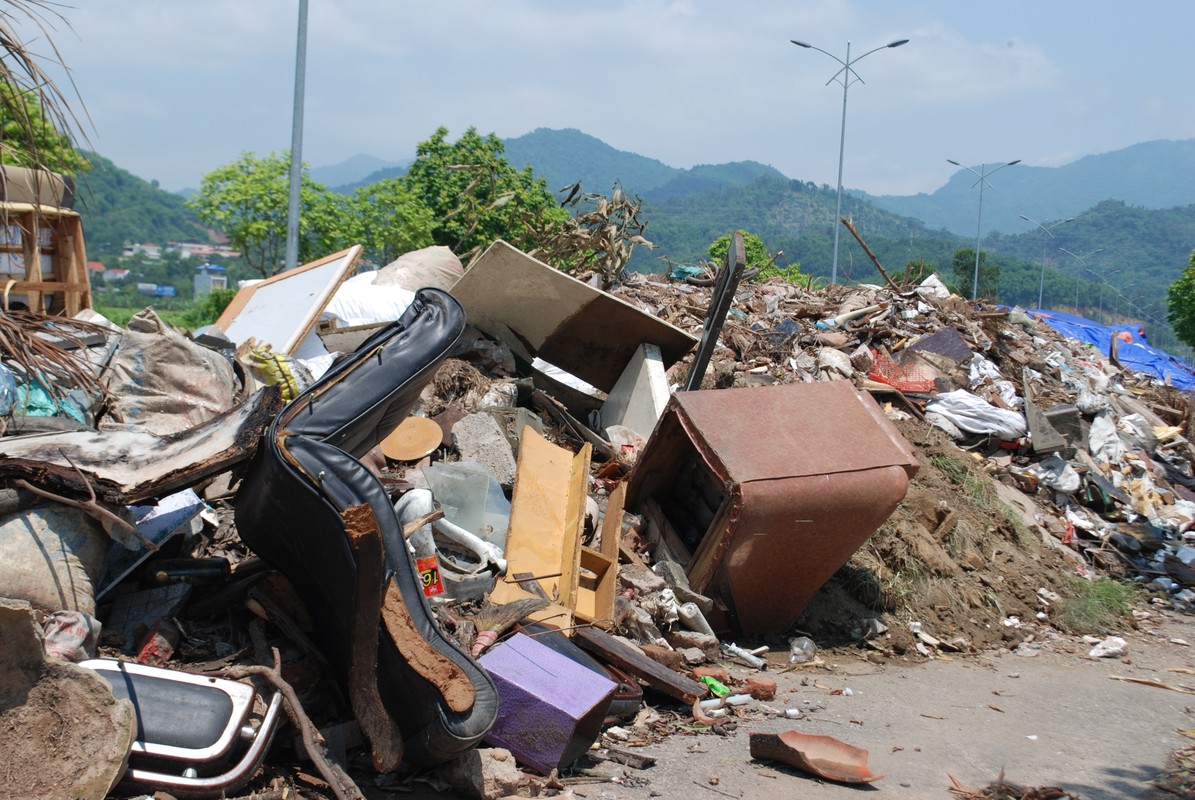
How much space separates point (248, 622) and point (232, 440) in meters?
0.77

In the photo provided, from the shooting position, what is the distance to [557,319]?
7.61m

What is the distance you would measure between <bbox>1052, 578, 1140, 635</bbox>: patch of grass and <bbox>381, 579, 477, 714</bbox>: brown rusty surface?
16.4 feet

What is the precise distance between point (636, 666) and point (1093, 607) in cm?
396

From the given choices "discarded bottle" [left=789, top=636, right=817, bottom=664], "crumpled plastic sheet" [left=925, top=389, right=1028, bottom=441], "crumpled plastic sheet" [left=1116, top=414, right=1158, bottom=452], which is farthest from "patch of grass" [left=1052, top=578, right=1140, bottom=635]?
"crumpled plastic sheet" [left=1116, top=414, right=1158, bottom=452]

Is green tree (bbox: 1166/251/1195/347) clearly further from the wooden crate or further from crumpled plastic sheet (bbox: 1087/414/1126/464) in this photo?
the wooden crate

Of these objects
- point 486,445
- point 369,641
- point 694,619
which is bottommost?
point 694,619

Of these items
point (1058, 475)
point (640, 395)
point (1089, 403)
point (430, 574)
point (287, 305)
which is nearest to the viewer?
point (430, 574)

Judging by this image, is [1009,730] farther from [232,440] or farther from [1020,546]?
[232,440]

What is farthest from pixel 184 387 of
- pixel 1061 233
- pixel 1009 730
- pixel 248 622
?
pixel 1061 233

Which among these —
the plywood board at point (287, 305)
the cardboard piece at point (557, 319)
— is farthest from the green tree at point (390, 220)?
the cardboard piece at point (557, 319)

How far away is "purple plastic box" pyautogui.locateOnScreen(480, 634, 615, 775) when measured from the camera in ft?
11.1

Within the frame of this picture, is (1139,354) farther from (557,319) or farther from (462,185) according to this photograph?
(462,185)

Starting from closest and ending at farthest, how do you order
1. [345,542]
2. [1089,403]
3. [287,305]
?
1. [345,542]
2. [287,305]
3. [1089,403]

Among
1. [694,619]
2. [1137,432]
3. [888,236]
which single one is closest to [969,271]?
[1137,432]
